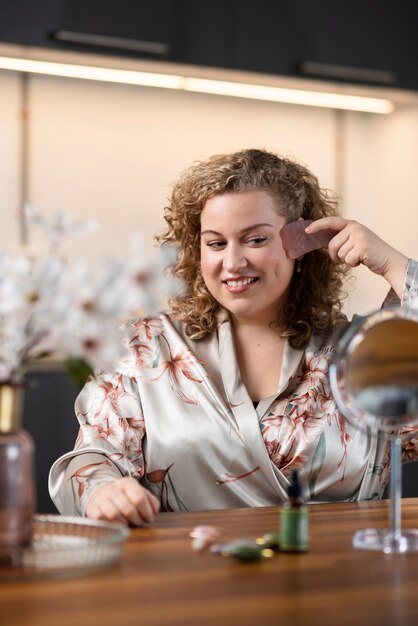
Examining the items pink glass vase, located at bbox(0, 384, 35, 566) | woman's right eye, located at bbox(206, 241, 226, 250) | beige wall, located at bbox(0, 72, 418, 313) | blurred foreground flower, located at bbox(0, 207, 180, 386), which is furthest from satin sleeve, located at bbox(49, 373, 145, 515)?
beige wall, located at bbox(0, 72, 418, 313)

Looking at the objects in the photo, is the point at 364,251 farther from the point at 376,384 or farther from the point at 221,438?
the point at 376,384

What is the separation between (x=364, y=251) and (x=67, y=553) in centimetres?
109

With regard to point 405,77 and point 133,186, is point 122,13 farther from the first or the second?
point 405,77

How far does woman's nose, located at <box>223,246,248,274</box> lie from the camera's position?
207 cm

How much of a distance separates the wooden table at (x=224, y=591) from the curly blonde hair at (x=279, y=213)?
0.79 meters

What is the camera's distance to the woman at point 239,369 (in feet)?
6.46

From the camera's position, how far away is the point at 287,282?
7.22 feet

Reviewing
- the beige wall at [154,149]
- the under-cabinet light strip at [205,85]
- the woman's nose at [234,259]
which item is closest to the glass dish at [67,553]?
the woman's nose at [234,259]

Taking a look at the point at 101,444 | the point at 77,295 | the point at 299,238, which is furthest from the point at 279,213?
the point at 77,295

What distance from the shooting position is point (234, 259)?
2074 millimetres

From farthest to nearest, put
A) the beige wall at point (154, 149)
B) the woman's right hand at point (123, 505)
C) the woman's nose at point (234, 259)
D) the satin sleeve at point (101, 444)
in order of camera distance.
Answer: the beige wall at point (154, 149)
the woman's nose at point (234, 259)
the satin sleeve at point (101, 444)
the woman's right hand at point (123, 505)

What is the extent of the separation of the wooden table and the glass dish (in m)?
0.02

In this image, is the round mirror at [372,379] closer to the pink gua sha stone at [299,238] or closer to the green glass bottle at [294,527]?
the green glass bottle at [294,527]

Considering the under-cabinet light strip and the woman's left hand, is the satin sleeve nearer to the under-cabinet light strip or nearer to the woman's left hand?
the woman's left hand
